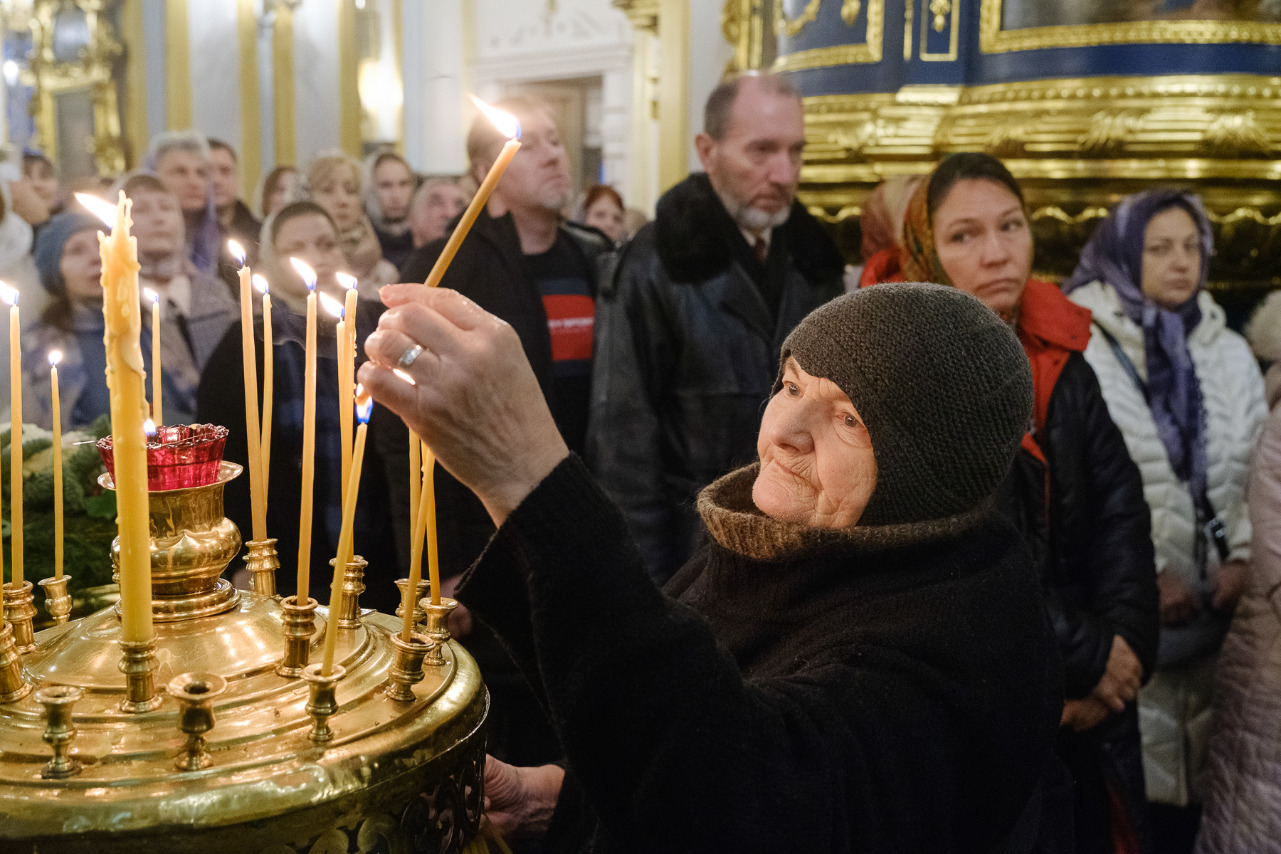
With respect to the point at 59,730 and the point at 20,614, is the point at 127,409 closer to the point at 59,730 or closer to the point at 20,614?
the point at 59,730

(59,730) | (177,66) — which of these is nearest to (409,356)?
(59,730)

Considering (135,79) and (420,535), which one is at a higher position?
(135,79)

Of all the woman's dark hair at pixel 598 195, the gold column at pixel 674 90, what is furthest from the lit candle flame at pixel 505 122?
the gold column at pixel 674 90

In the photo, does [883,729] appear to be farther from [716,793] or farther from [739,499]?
[739,499]

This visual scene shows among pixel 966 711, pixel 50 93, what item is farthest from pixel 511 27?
pixel 966 711

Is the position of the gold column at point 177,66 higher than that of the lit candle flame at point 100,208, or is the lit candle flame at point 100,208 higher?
the gold column at point 177,66

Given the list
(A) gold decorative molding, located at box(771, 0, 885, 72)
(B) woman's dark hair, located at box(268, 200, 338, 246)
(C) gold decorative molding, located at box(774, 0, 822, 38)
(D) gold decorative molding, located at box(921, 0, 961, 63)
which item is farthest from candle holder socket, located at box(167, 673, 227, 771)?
(C) gold decorative molding, located at box(774, 0, 822, 38)

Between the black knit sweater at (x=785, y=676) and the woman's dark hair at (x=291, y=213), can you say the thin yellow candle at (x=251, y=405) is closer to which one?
the black knit sweater at (x=785, y=676)

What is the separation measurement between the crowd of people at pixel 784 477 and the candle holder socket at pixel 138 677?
211mm

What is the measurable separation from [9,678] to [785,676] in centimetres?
62

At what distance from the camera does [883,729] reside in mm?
946

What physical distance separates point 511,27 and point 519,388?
11432 millimetres

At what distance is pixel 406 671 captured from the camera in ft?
2.60

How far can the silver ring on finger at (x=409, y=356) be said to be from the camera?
0.73 m
